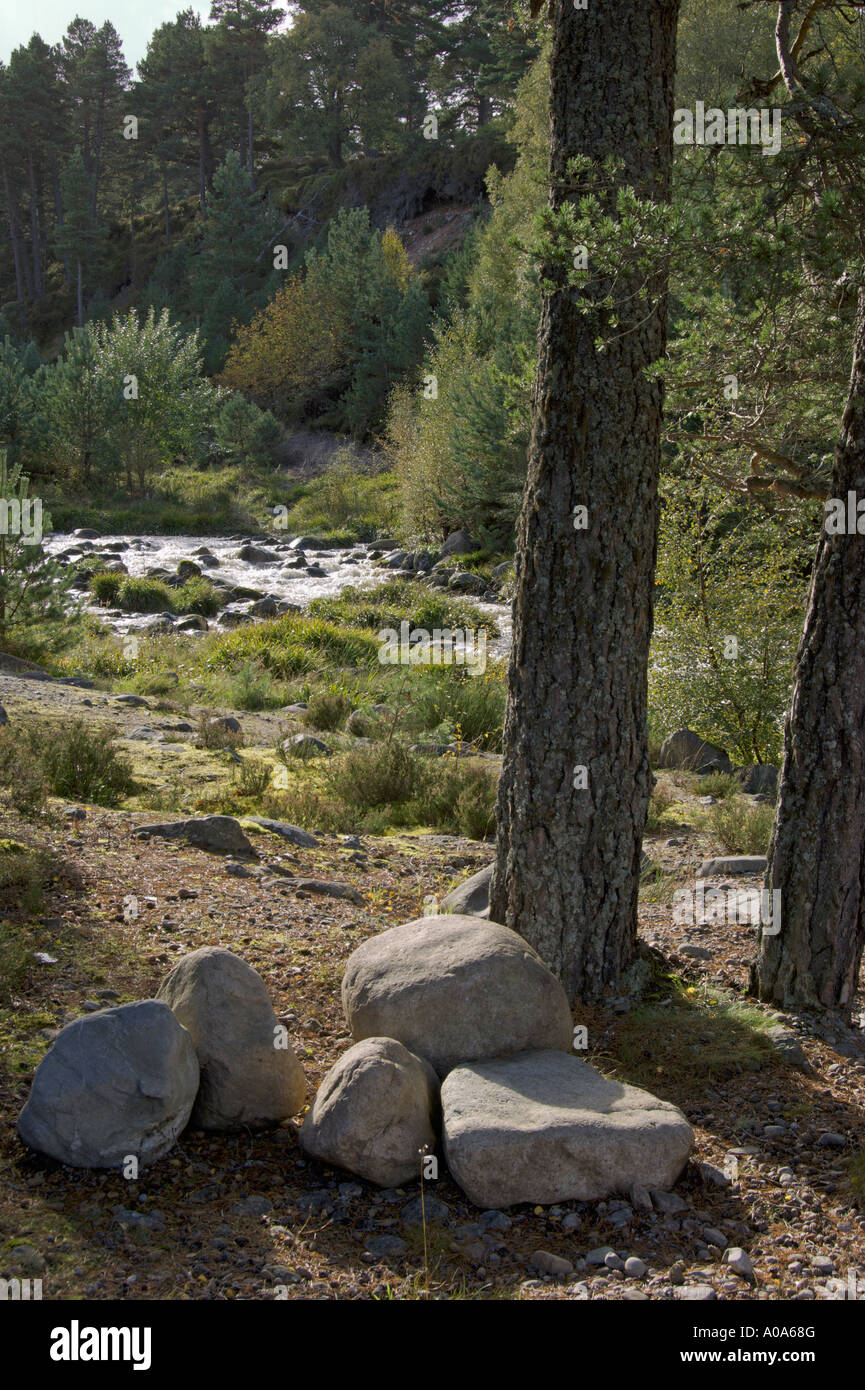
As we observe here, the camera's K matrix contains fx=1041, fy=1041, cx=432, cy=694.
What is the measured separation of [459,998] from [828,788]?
156 centimetres

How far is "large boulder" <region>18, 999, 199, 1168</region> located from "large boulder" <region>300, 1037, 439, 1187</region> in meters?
0.42

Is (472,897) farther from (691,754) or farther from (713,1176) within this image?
(691,754)

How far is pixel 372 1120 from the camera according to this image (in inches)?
117

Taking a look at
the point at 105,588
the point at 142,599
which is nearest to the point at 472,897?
the point at 142,599

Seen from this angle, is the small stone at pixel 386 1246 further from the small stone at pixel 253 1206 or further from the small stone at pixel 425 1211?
Answer: the small stone at pixel 253 1206

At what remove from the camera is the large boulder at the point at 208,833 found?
5465 mm

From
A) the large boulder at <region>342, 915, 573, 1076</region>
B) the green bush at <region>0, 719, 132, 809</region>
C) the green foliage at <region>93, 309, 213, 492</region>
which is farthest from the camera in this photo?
the green foliage at <region>93, 309, 213, 492</region>

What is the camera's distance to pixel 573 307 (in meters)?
3.92

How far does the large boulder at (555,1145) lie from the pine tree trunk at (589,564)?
1.13 metres

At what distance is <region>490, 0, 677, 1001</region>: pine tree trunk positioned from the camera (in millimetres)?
3855

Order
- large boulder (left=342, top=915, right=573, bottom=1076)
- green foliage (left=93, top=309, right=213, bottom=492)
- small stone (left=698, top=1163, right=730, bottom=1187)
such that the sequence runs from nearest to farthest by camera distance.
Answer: small stone (left=698, top=1163, right=730, bottom=1187), large boulder (left=342, top=915, right=573, bottom=1076), green foliage (left=93, top=309, right=213, bottom=492)

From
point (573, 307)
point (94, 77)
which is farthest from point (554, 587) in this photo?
point (94, 77)

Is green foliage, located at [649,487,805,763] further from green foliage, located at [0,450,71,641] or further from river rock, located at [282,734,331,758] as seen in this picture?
green foliage, located at [0,450,71,641]

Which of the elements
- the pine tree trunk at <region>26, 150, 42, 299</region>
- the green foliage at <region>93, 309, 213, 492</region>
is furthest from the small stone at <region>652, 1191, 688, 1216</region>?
the pine tree trunk at <region>26, 150, 42, 299</region>
